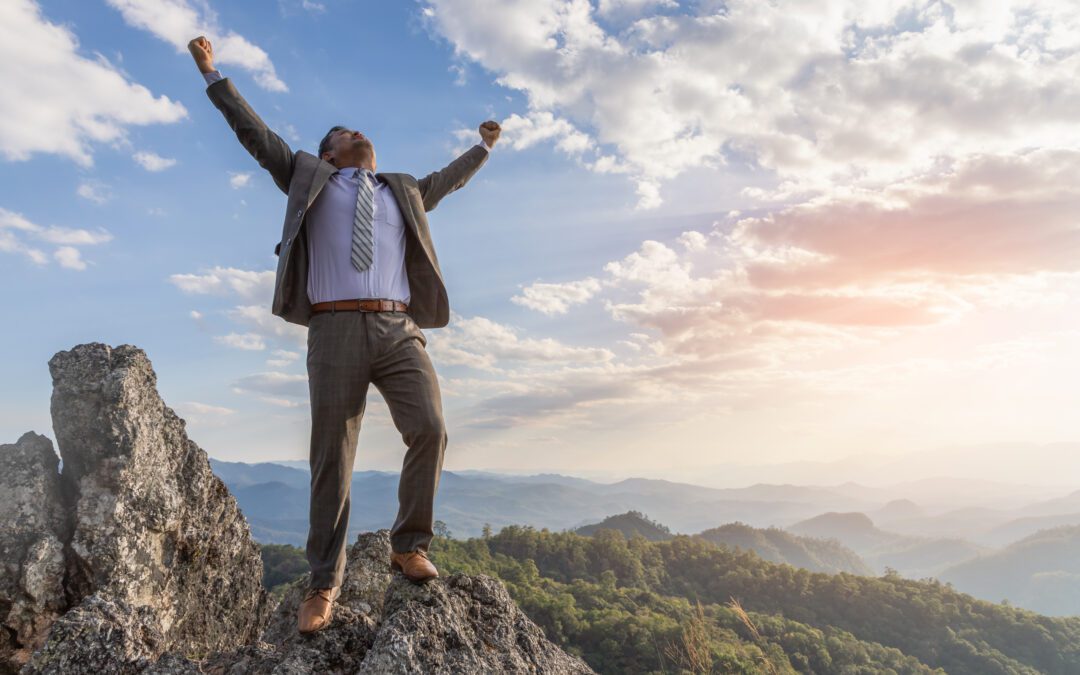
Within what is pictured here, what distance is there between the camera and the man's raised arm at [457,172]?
18.1 ft

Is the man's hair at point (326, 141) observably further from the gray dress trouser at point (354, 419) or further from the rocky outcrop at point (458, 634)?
the rocky outcrop at point (458, 634)

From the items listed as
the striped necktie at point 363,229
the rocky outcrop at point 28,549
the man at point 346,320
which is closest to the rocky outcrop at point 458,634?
the man at point 346,320

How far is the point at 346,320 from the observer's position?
15.0ft

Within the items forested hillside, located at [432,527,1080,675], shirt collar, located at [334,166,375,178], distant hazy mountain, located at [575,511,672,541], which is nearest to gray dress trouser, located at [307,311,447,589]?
shirt collar, located at [334,166,375,178]

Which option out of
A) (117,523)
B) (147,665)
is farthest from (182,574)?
(147,665)

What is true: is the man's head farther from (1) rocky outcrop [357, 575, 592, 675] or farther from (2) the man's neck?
(1) rocky outcrop [357, 575, 592, 675]

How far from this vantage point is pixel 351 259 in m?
4.65

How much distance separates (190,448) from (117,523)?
1.05 m

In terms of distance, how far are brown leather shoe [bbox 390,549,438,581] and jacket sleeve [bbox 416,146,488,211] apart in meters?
2.60

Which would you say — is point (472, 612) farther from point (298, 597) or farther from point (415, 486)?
point (298, 597)

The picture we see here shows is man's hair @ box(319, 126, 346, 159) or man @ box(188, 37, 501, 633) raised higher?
man's hair @ box(319, 126, 346, 159)

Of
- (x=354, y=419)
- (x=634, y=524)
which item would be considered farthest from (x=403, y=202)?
(x=634, y=524)

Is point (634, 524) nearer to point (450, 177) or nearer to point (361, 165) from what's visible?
point (450, 177)

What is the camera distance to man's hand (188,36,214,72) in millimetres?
4953
